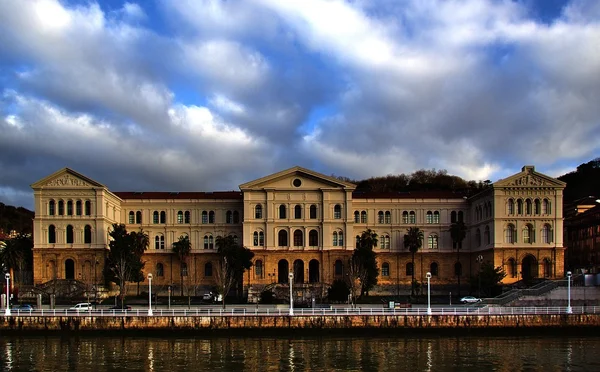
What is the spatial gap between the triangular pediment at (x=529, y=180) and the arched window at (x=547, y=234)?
5656 millimetres

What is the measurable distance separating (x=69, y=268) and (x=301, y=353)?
5807cm

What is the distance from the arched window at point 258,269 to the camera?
354ft

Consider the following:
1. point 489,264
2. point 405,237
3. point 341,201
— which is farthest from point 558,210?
point 341,201

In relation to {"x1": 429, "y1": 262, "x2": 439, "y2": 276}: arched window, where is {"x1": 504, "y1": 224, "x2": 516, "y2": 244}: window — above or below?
above

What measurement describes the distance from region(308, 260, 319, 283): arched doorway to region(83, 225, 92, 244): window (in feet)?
98.8

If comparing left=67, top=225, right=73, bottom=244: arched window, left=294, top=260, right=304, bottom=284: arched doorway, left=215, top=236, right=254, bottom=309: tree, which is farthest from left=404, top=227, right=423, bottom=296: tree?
left=67, top=225, right=73, bottom=244: arched window

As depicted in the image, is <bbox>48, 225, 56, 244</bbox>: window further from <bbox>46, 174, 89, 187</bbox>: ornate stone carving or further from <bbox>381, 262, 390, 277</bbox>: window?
<bbox>381, 262, 390, 277</bbox>: window

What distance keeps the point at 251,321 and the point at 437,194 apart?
54460mm

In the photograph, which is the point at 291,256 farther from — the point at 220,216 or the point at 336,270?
the point at 220,216

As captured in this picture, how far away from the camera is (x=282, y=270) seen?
109 m

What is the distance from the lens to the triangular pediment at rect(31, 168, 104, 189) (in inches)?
4173

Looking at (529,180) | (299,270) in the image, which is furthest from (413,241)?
(529,180)

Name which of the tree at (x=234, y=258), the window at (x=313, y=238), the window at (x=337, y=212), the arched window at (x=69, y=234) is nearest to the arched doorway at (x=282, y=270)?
the window at (x=313, y=238)

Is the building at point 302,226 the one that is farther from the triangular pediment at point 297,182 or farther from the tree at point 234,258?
the tree at point 234,258
